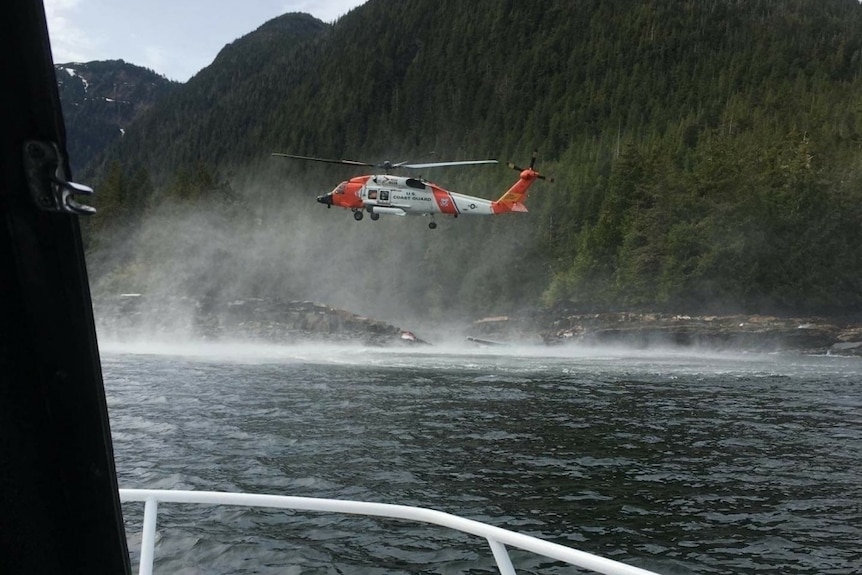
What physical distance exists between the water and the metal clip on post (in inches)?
345

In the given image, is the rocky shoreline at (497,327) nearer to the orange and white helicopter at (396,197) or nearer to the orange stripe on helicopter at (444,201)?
the orange and white helicopter at (396,197)

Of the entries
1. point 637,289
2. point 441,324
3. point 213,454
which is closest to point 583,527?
point 213,454

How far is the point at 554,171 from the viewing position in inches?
4060

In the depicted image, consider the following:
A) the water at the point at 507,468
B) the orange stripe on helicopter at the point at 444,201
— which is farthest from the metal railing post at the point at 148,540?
the orange stripe on helicopter at the point at 444,201

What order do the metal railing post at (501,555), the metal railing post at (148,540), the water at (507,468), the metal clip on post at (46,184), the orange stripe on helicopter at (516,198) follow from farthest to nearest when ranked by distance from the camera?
1. the orange stripe on helicopter at (516,198)
2. the water at (507,468)
3. the metal railing post at (148,540)
4. the metal railing post at (501,555)
5. the metal clip on post at (46,184)

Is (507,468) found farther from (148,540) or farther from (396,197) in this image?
(396,197)

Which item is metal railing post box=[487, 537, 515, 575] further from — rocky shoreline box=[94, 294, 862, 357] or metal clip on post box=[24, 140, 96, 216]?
rocky shoreline box=[94, 294, 862, 357]

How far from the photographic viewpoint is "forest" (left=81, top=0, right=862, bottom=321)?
71.7m

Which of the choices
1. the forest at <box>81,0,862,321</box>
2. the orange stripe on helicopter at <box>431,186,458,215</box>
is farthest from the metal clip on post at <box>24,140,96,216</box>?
the forest at <box>81,0,862,321</box>

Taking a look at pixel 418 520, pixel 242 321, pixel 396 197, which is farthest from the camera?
pixel 242 321

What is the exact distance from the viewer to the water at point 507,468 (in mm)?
9938

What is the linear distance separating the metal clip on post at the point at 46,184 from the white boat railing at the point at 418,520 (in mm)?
1960

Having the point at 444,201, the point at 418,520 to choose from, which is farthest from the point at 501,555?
the point at 444,201

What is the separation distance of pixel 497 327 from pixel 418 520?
70790mm
